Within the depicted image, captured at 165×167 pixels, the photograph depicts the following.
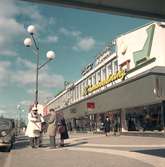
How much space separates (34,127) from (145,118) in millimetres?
11240

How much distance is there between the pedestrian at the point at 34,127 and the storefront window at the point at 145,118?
9.26 metres

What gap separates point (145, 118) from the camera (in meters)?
30.1

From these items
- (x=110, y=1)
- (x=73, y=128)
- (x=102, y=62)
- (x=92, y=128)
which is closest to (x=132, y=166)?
(x=110, y=1)

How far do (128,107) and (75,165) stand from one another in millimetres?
21313

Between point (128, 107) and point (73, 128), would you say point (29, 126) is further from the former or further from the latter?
point (73, 128)

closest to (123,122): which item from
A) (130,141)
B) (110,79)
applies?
(110,79)

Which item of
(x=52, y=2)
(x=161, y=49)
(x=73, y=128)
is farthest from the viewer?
(x=73, y=128)

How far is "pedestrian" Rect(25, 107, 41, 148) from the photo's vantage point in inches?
847

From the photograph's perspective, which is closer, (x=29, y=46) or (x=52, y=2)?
(x=52, y=2)

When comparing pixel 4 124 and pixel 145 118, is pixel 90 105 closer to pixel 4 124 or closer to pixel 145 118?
pixel 145 118

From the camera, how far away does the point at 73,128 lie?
218 ft

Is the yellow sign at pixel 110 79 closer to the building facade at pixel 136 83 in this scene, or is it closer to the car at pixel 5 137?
the building facade at pixel 136 83

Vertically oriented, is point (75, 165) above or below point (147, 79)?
below

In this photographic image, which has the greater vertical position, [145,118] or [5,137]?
[145,118]
